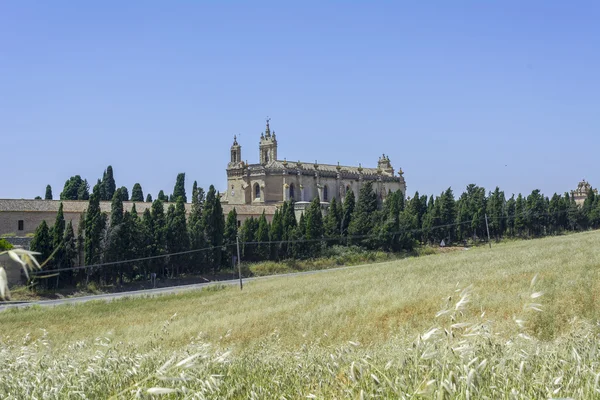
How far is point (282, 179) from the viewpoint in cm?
8862

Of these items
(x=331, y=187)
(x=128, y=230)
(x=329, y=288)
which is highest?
(x=331, y=187)

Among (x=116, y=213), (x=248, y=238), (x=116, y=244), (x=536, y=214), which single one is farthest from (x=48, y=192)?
(x=536, y=214)

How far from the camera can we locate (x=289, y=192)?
3519 inches

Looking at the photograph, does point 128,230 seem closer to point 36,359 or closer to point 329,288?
point 329,288

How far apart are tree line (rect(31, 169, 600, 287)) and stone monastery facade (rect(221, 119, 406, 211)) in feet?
48.3

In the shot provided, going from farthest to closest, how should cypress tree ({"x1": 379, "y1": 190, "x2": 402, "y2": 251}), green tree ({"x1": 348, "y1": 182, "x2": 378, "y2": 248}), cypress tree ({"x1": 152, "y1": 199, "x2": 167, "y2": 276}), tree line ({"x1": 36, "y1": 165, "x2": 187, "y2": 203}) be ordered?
tree line ({"x1": 36, "y1": 165, "x2": 187, "y2": 203})
green tree ({"x1": 348, "y1": 182, "x2": 378, "y2": 248})
cypress tree ({"x1": 379, "y1": 190, "x2": 402, "y2": 251})
cypress tree ({"x1": 152, "y1": 199, "x2": 167, "y2": 276})

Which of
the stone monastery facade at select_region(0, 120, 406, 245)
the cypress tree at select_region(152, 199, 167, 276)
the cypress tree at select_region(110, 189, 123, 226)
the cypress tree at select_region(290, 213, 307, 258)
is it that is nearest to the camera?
the cypress tree at select_region(110, 189, 123, 226)

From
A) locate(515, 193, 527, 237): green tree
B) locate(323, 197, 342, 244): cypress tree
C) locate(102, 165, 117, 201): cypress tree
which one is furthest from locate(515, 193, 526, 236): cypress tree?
locate(102, 165, 117, 201): cypress tree

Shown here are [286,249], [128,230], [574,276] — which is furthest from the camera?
[286,249]

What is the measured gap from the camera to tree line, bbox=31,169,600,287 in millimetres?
49406

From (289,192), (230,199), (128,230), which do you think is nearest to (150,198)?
(230,199)

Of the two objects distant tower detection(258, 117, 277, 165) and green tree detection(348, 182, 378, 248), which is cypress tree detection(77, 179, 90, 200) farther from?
green tree detection(348, 182, 378, 248)

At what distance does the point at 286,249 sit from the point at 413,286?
42.1m

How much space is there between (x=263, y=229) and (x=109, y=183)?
1936 inches
